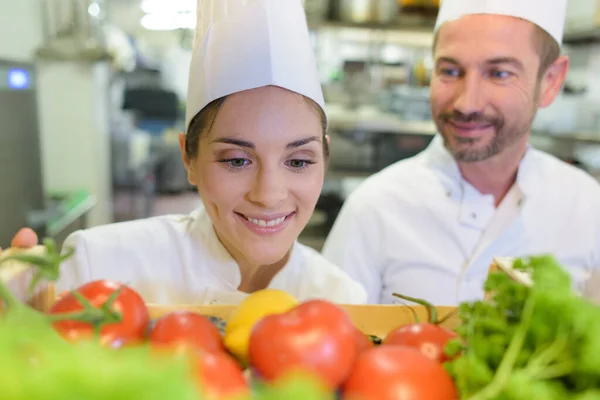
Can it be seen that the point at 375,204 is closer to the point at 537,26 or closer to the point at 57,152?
the point at 537,26

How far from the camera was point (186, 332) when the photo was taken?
1.32ft

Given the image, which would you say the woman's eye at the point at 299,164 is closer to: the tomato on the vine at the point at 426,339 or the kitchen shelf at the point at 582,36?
the tomato on the vine at the point at 426,339

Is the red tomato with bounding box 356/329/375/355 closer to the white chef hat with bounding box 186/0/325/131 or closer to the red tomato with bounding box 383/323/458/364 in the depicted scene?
the red tomato with bounding box 383/323/458/364

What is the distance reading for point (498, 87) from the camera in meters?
1.05

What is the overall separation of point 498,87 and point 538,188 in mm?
309

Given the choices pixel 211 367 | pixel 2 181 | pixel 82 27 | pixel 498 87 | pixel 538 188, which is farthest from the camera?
pixel 82 27

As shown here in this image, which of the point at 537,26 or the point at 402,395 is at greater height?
the point at 537,26

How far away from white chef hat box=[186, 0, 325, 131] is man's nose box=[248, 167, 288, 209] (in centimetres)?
13

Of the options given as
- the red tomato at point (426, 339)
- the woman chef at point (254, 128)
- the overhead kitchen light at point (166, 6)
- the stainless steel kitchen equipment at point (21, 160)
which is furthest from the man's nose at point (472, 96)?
the overhead kitchen light at point (166, 6)

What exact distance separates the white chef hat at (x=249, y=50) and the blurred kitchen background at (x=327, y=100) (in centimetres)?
139

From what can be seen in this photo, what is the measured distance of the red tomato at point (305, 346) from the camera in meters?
0.34

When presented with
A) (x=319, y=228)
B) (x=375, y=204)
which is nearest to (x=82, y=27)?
(x=319, y=228)

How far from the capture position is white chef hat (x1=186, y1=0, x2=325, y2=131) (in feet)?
2.29

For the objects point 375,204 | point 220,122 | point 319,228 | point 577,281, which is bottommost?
point 319,228
